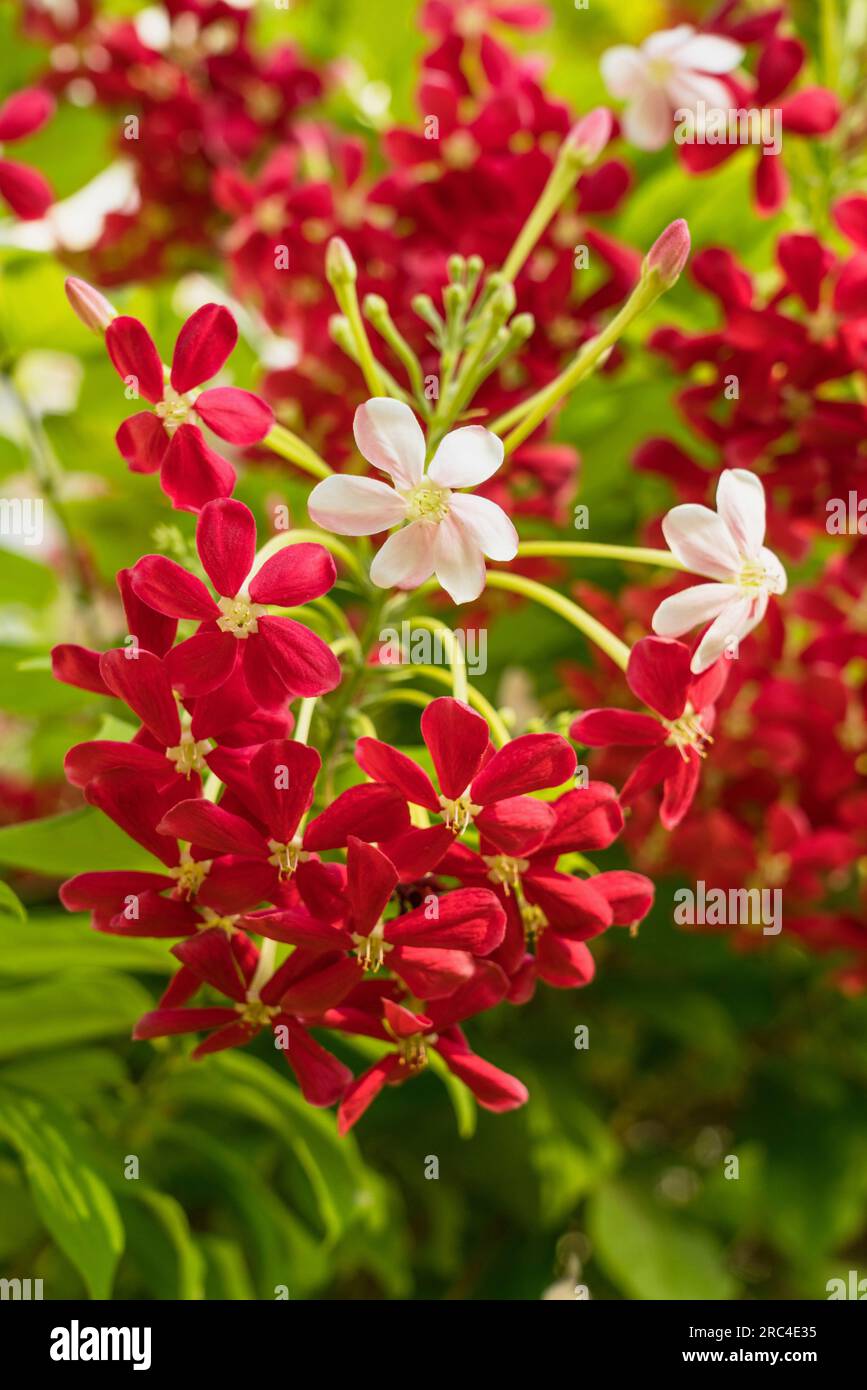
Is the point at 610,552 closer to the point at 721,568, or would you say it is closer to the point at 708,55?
the point at 721,568

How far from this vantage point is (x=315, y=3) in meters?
1.32

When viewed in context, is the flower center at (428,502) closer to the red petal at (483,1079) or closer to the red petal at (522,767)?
the red petal at (522,767)

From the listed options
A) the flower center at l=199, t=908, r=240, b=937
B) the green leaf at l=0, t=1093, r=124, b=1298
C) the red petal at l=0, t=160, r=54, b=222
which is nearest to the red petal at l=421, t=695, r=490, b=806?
the flower center at l=199, t=908, r=240, b=937

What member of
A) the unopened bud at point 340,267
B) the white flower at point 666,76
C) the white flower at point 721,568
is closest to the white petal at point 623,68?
the white flower at point 666,76

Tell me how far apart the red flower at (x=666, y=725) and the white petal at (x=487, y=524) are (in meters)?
0.07

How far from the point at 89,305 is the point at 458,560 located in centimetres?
19

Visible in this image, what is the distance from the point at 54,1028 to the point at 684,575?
1.47ft

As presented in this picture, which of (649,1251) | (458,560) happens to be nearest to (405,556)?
(458,560)

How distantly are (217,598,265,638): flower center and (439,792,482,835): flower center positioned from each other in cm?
10

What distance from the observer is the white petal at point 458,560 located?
0.48 meters

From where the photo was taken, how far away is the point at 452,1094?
36.6 inches

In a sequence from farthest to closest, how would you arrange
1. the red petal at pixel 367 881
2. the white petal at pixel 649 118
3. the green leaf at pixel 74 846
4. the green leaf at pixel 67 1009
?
the white petal at pixel 649 118
the green leaf at pixel 67 1009
the green leaf at pixel 74 846
the red petal at pixel 367 881

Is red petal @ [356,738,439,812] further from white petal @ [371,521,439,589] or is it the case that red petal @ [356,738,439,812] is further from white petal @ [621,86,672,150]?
white petal @ [621,86,672,150]
